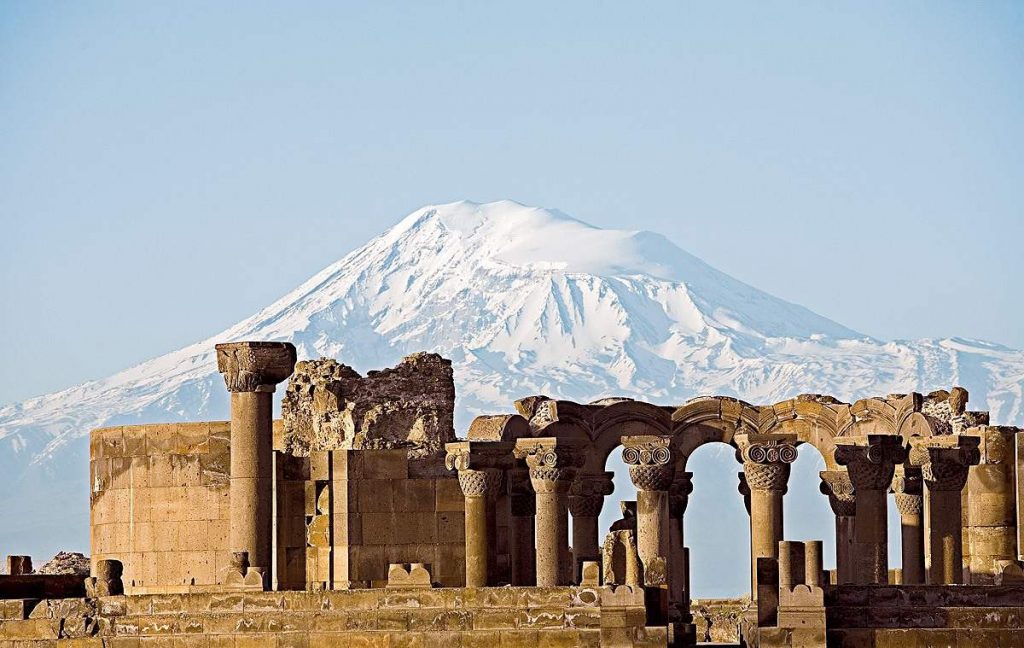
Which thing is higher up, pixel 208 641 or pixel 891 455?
pixel 891 455

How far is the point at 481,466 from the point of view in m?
38.1

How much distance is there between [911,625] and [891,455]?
642 cm

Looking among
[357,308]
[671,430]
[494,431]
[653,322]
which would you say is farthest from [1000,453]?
[653,322]

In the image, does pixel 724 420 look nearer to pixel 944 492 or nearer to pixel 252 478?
pixel 944 492

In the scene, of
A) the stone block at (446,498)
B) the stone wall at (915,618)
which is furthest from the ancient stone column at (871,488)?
the stone block at (446,498)

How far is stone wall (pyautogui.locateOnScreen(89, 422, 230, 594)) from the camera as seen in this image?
40.8m

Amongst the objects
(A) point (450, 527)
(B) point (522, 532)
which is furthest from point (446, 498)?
(B) point (522, 532)

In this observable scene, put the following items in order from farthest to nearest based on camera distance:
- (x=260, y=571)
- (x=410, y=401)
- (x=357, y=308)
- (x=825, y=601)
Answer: (x=357, y=308)
(x=410, y=401)
(x=260, y=571)
(x=825, y=601)

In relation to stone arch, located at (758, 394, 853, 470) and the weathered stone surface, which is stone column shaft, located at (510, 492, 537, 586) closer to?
stone arch, located at (758, 394, 853, 470)

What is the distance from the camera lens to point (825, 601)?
31.8 metres

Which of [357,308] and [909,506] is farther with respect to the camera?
[357,308]

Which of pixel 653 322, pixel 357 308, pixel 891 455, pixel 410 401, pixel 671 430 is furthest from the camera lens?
pixel 653 322

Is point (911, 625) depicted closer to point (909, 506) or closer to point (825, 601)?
point (825, 601)

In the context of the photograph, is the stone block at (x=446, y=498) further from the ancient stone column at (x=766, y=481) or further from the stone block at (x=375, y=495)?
the ancient stone column at (x=766, y=481)
